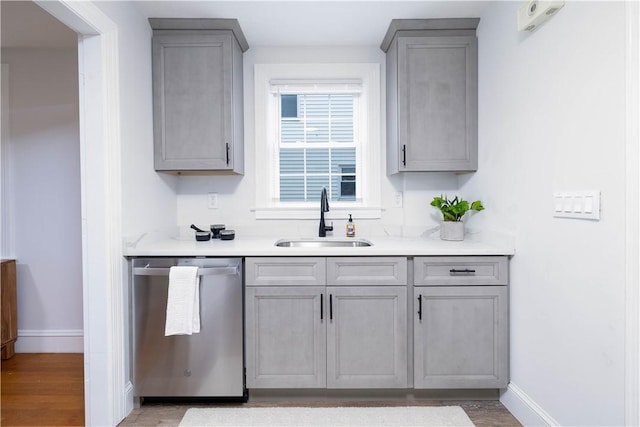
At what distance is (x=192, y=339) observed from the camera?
198 cm

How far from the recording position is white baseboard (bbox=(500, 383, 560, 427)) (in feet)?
5.69

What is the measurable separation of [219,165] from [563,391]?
2.21 metres

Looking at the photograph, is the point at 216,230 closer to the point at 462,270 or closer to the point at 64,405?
the point at 64,405

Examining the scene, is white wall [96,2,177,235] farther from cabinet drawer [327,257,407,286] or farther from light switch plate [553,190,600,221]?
light switch plate [553,190,600,221]

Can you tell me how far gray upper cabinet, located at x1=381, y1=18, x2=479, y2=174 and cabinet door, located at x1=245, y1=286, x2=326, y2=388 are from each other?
110cm

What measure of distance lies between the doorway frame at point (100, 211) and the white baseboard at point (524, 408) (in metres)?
2.13

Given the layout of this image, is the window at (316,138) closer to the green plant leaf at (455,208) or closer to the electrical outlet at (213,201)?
the electrical outlet at (213,201)

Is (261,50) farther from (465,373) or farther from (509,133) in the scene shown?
(465,373)

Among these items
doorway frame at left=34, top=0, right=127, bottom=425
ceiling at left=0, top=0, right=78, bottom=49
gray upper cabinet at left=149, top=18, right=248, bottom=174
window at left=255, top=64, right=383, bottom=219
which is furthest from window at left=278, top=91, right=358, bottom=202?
ceiling at left=0, top=0, right=78, bottom=49

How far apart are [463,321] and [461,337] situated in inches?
3.5

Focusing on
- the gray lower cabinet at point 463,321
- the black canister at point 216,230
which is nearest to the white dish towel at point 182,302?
the black canister at point 216,230

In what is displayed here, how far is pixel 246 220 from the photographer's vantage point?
2736 mm

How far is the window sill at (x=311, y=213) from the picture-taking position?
272 centimetres

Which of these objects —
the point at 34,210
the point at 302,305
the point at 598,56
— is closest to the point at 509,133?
the point at 598,56
